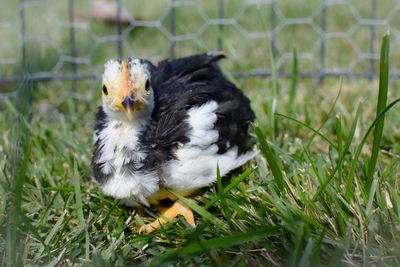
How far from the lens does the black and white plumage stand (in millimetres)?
1124

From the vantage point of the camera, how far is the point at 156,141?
116 centimetres

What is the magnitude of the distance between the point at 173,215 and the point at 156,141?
0.47 feet

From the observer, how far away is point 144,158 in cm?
114

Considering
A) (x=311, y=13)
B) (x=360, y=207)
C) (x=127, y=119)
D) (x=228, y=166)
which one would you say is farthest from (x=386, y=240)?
(x=311, y=13)

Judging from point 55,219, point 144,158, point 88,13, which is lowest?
point 55,219

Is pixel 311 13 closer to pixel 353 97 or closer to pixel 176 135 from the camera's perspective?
pixel 353 97

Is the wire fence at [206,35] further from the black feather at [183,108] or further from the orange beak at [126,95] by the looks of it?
the orange beak at [126,95]

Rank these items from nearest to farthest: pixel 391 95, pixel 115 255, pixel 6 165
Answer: pixel 115 255 → pixel 6 165 → pixel 391 95

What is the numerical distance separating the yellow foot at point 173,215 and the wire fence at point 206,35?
82 centimetres

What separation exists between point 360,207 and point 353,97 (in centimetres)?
76

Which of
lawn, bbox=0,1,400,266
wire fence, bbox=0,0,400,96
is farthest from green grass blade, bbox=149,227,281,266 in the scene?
wire fence, bbox=0,0,400,96

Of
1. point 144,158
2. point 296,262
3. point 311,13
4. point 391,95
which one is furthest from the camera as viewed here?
point 311,13

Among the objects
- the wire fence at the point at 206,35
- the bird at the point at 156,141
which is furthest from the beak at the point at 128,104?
the wire fence at the point at 206,35

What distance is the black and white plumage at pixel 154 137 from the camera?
1124 millimetres
